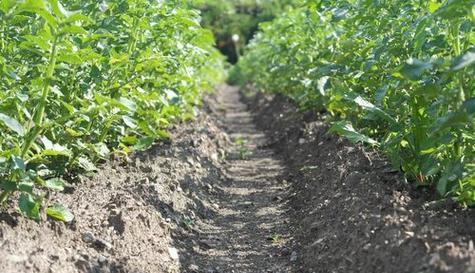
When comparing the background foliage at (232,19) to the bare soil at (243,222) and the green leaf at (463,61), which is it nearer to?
the bare soil at (243,222)

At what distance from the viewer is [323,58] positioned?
625cm

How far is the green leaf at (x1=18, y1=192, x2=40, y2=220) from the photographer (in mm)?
2979

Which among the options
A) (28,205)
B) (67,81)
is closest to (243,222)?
(67,81)

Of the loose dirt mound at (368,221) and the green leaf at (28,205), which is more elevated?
the green leaf at (28,205)

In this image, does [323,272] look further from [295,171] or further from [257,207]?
[295,171]

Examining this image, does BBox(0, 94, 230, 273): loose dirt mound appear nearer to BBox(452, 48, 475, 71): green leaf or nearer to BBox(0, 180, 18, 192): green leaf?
BBox(0, 180, 18, 192): green leaf

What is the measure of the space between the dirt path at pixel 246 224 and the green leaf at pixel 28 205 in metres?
1.15

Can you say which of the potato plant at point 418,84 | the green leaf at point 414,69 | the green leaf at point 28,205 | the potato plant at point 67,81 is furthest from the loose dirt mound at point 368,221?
the green leaf at point 28,205

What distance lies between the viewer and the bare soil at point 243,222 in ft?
9.77

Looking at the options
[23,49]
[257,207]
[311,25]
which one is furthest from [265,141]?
[23,49]

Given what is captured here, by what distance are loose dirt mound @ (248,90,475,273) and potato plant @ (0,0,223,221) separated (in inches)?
52.5

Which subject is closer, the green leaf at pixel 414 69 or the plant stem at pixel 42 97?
the green leaf at pixel 414 69

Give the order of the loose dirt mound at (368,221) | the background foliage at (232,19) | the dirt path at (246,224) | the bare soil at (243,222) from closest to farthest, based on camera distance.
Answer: the loose dirt mound at (368,221) < the bare soil at (243,222) < the dirt path at (246,224) < the background foliage at (232,19)

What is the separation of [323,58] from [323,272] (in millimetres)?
3198
